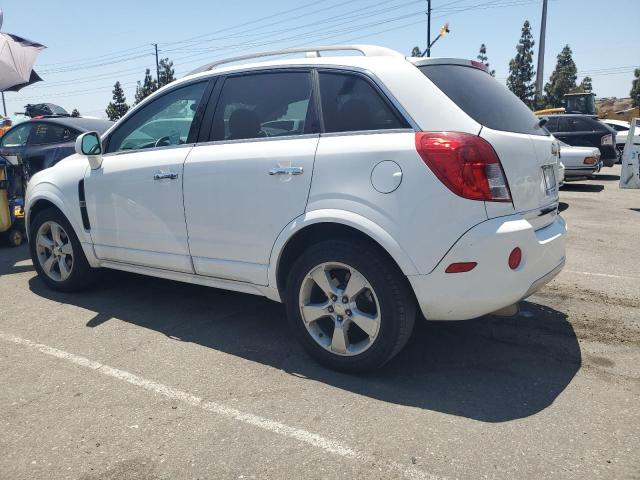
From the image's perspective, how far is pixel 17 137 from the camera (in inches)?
373

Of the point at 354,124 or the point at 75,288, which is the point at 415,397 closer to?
the point at 354,124

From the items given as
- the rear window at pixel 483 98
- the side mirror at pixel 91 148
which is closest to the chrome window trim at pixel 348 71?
the rear window at pixel 483 98

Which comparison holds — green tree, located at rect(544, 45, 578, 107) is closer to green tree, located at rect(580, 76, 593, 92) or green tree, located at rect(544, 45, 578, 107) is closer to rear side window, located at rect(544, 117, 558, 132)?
green tree, located at rect(580, 76, 593, 92)

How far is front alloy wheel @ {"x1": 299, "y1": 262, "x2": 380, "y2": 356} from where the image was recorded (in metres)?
3.23

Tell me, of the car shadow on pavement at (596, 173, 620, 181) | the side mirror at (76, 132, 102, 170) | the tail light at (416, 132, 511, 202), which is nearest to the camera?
the tail light at (416, 132, 511, 202)

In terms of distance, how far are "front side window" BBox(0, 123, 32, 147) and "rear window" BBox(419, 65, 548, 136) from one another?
7.96 m

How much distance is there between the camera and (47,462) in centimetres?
258

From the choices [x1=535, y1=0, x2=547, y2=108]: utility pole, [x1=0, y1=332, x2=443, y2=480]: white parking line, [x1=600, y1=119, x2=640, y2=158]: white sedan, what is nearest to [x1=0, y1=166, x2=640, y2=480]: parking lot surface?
[x1=0, y1=332, x2=443, y2=480]: white parking line

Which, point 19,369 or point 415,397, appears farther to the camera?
point 19,369

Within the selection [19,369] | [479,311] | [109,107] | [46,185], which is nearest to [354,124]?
[479,311]

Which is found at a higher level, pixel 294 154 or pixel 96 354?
pixel 294 154

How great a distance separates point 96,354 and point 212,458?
1.59 metres

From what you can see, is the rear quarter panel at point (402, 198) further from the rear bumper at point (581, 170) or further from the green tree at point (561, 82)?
the green tree at point (561, 82)

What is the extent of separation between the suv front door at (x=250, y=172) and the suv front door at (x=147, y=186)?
0.53ft
